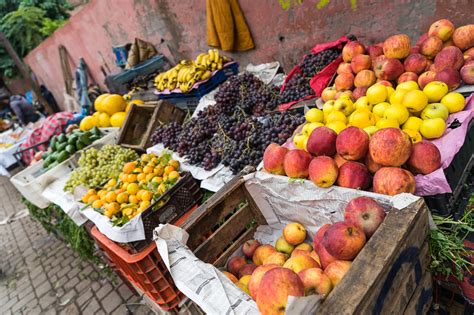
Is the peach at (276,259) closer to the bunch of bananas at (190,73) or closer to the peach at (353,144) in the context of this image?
the peach at (353,144)

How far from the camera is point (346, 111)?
2.09 m

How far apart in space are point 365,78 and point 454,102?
73 cm

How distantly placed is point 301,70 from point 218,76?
5.37 ft

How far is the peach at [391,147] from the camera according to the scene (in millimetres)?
1517

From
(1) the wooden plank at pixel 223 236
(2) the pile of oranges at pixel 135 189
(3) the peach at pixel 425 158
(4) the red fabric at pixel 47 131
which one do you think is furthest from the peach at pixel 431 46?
(4) the red fabric at pixel 47 131

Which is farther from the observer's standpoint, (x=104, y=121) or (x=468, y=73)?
(x=104, y=121)

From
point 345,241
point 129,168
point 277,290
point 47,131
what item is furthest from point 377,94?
point 47,131

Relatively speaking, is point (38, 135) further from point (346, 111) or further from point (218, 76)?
point (346, 111)

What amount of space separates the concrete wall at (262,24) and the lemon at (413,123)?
160cm

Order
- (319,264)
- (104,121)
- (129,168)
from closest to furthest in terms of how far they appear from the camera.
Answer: (319,264), (129,168), (104,121)

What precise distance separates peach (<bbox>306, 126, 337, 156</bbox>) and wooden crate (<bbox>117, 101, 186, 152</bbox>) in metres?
2.59

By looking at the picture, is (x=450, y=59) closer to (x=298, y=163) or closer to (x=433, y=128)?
(x=433, y=128)

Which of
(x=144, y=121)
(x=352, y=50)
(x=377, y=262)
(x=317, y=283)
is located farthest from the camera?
(x=144, y=121)

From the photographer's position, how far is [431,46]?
229 centimetres
